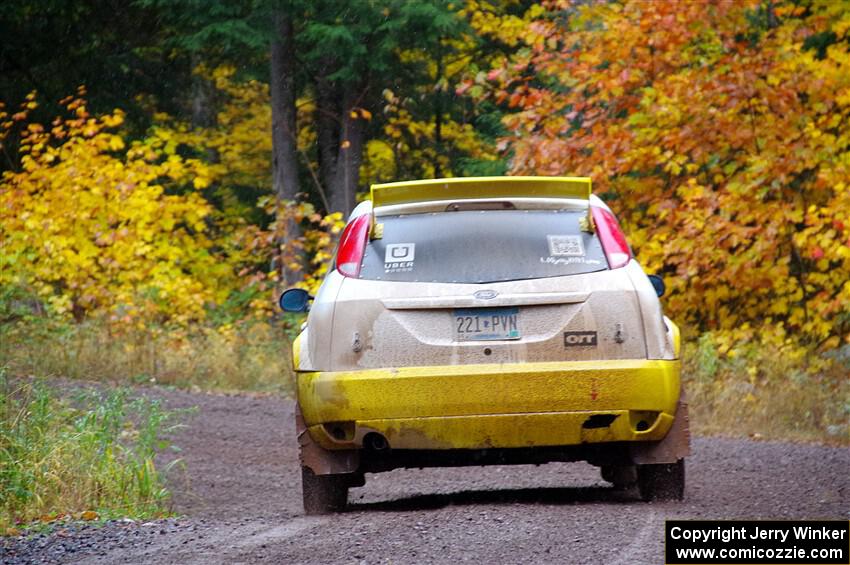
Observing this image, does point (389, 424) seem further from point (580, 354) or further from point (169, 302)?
point (169, 302)

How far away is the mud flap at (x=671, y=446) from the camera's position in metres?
7.21

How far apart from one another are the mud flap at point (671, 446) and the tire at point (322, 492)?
1655 millimetres

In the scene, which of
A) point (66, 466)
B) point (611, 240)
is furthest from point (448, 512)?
point (66, 466)

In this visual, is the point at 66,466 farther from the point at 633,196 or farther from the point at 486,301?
the point at 633,196

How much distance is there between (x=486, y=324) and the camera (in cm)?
688

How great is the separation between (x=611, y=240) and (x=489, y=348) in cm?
95

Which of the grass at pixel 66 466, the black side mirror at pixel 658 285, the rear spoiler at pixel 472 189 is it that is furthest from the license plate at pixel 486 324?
the grass at pixel 66 466

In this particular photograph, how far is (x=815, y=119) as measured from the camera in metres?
17.3

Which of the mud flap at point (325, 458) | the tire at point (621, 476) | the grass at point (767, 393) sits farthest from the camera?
Answer: the grass at point (767, 393)

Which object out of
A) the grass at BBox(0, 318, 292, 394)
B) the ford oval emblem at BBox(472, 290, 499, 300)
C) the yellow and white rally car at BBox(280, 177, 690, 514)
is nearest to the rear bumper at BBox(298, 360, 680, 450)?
the yellow and white rally car at BBox(280, 177, 690, 514)

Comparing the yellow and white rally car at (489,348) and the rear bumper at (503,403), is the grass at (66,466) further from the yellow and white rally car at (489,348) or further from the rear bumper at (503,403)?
the rear bumper at (503,403)

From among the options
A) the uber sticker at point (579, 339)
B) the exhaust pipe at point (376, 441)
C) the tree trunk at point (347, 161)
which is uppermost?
the tree trunk at point (347, 161)

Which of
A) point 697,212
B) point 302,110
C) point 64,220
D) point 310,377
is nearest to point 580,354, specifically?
point 310,377

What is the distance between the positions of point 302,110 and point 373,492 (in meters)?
22.8
